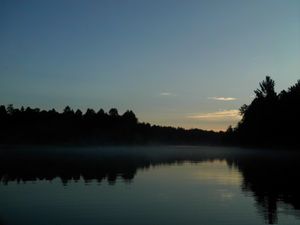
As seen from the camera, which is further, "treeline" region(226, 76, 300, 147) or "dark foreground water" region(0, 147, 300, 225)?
"treeline" region(226, 76, 300, 147)

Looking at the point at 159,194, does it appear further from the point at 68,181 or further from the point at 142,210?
the point at 68,181

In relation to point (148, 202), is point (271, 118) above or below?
above

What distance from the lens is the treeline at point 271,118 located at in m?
112

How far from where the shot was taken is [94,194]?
106 ft

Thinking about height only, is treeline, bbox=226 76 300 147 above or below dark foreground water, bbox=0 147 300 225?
above

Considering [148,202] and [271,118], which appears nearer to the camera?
[148,202]

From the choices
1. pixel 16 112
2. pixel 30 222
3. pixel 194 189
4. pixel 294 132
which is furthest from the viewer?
pixel 16 112

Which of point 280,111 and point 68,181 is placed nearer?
point 68,181

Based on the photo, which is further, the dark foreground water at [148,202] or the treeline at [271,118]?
the treeline at [271,118]

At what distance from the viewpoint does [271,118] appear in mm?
119312

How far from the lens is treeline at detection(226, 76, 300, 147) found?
111938 mm

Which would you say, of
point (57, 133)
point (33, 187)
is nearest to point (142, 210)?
point (33, 187)

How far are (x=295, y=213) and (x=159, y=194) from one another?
10.6 metres

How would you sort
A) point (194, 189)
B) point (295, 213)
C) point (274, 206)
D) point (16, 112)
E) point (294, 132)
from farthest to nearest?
1. point (16, 112)
2. point (294, 132)
3. point (194, 189)
4. point (274, 206)
5. point (295, 213)
